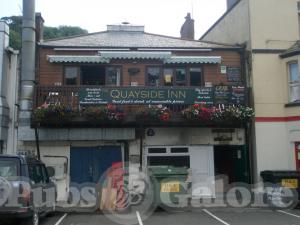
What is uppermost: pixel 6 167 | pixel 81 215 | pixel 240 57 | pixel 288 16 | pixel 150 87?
pixel 288 16

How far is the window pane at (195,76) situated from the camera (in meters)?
19.4

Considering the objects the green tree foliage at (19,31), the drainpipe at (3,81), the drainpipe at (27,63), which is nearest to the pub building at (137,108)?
the drainpipe at (27,63)

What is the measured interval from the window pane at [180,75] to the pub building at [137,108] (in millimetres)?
42

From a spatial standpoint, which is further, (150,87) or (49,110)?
(150,87)

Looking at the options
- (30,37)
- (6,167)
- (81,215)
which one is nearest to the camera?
(6,167)

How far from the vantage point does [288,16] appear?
63.4ft

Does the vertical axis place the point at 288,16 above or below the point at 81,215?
above

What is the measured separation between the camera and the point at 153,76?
19.2m

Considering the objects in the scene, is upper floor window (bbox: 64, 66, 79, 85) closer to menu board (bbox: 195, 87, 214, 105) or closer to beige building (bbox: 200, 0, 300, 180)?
menu board (bbox: 195, 87, 214, 105)

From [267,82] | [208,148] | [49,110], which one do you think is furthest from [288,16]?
[49,110]

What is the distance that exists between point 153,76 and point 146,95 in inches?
63.3

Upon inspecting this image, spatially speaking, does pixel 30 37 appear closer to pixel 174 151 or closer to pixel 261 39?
pixel 174 151

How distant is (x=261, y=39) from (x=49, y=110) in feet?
29.6

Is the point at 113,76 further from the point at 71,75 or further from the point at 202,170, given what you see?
the point at 202,170
